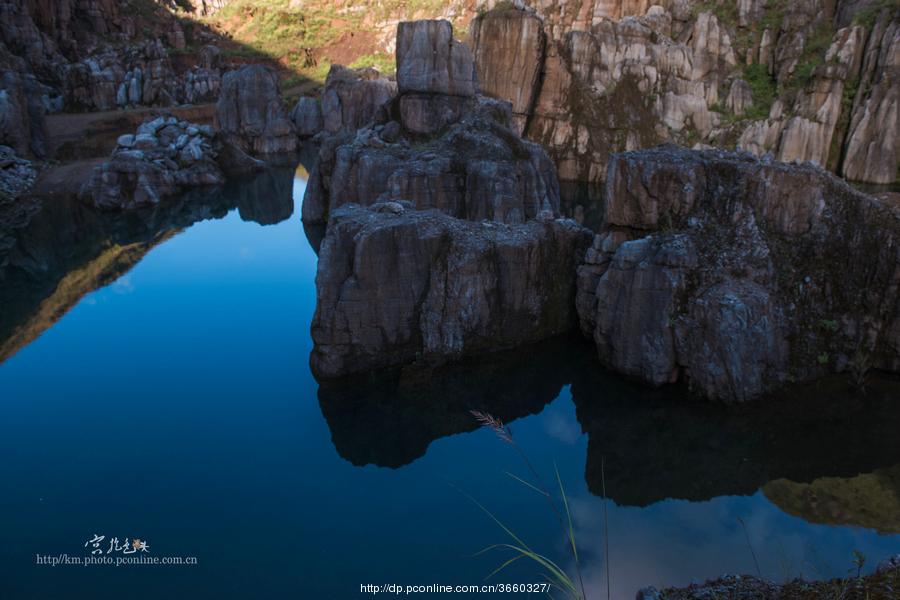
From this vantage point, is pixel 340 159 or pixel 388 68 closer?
pixel 340 159

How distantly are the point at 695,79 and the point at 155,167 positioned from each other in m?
40.3

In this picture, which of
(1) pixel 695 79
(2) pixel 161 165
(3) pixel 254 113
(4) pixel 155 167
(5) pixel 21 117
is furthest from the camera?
(3) pixel 254 113

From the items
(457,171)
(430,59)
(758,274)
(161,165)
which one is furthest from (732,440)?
(161,165)

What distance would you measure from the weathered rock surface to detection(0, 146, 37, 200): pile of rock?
2894cm

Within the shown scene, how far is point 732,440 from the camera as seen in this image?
1239 centimetres

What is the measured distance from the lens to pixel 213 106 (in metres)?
58.0

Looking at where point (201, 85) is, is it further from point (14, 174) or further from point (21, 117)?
point (14, 174)

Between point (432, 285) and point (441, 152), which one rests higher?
point (441, 152)

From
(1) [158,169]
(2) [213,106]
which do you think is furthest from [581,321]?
(2) [213,106]

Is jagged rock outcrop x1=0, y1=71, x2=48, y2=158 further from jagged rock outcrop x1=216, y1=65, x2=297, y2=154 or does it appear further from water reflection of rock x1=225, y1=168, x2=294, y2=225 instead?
jagged rock outcrop x1=216, y1=65, x2=297, y2=154

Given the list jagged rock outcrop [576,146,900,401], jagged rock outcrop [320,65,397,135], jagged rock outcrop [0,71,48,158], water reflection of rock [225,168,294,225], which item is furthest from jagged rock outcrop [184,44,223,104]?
jagged rock outcrop [576,146,900,401]

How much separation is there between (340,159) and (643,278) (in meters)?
16.5

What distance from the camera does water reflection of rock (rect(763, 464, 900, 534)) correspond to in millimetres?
10227

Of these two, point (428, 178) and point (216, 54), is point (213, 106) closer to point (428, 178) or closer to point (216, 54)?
point (216, 54)
